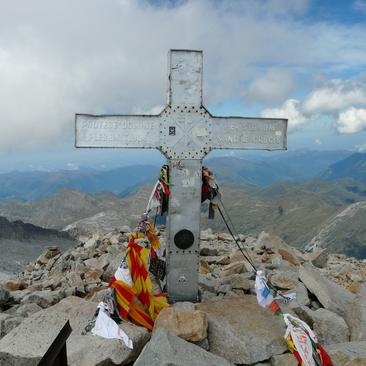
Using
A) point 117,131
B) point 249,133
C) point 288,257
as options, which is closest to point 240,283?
point 249,133

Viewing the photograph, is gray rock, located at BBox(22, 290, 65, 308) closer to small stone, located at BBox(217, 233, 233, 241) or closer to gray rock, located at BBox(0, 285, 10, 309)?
gray rock, located at BBox(0, 285, 10, 309)

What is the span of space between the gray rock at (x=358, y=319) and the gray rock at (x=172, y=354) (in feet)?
9.00

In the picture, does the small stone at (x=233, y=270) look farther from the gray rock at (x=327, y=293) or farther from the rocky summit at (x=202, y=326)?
the gray rock at (x=327, y=293)

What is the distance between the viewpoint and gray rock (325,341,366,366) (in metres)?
6.29

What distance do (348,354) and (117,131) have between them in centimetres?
558

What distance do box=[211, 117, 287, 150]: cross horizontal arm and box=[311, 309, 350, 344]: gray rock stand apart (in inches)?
Answer: 137

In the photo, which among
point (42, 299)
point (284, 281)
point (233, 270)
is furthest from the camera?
point (233, 270)

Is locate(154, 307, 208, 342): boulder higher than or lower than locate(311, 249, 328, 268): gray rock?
higher

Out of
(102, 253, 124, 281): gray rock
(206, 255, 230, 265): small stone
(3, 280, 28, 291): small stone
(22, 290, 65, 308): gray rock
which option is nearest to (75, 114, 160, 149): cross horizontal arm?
(22, 290, 65, 308): gray rock

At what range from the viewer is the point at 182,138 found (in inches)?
349

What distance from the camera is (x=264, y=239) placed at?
1848cm

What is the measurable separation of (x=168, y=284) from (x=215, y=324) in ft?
7.40

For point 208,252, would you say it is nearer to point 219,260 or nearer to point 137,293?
point 219,260

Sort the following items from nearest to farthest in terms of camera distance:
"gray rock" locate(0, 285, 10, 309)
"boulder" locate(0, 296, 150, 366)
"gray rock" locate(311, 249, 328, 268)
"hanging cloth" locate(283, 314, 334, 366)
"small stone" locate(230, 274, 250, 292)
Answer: "boulder" locate(0, 296, 150, 366)
"hanging cloth" locate(283, 314, 334, 366)
"gray rock" locate(0, 285, 10, 309)
"small stone" locate(230, 274, 250, 292)
"gray rock" locate(311, 249, 328, 268)
